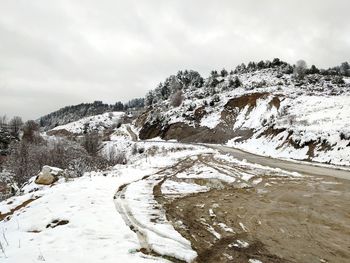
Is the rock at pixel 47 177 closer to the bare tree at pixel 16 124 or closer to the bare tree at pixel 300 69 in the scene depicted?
the bare tree at pixel 300 69

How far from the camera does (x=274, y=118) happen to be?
161 feet

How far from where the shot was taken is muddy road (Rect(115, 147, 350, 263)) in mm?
7039

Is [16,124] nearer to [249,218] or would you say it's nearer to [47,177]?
[47,177]

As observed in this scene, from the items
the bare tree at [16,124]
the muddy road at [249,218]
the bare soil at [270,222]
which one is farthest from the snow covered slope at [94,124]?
the bare soil at [270,222]

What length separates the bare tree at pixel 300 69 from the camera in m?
81.5

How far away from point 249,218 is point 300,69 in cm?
8242

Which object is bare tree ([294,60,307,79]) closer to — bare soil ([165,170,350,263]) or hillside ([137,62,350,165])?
hillside ([137,62,350,165])

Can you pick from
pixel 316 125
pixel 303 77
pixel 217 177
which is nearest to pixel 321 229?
pixel 217 177

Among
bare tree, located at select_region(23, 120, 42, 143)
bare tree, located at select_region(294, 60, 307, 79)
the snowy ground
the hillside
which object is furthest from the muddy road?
bare tree, located at select_region(23, 120, 42, 143)

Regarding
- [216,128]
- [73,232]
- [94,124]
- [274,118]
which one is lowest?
[73,232]

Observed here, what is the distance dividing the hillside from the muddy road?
43.6ft

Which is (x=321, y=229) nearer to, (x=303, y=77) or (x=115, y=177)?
(x=115, y=177)

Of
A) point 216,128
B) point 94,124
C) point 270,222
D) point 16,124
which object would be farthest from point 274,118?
point 94,124

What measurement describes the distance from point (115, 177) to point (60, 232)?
379 inches
